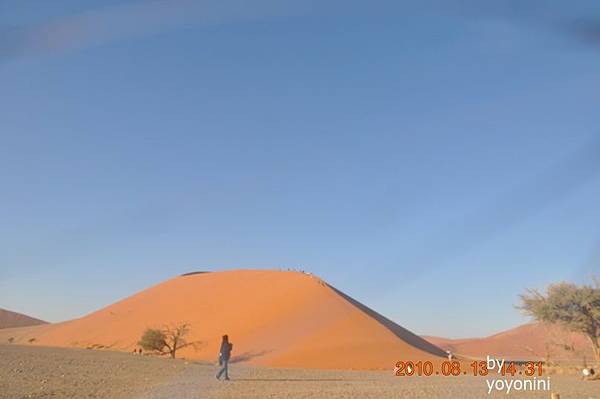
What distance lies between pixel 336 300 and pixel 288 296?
5.10 m

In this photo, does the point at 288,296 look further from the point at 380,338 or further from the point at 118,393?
the point at 118,393

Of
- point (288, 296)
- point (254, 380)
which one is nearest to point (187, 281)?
point (288, 296)

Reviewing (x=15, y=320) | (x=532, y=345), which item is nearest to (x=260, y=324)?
(x=532, y=345)

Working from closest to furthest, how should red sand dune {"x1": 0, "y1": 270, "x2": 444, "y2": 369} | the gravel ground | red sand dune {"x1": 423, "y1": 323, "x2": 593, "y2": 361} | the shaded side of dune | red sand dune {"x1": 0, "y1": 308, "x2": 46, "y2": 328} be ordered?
the gravel ground < red sand dune {"x1": 423, "y1": 323, "x2": 593, "y2": 361} < red sand dune {"x1": 0, "y1": 270, "x2": 444, "y2": 369} < the shaded side of dune < red sand dune {"x1": 0, "y1": 308, "x2": 46, "y2": 328}

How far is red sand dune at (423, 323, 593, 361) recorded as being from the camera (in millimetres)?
33500

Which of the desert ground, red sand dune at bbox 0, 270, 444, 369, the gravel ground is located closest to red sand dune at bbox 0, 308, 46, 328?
red sand dune at bbox 0, 270, 444, 369

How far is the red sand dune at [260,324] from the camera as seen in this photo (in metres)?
44.9

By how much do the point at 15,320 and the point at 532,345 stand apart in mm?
97019

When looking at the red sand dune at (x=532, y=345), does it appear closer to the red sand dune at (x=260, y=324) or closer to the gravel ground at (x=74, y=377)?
the red sand dune at (x=260, y=324)

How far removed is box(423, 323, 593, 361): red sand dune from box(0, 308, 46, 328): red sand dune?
8085cm

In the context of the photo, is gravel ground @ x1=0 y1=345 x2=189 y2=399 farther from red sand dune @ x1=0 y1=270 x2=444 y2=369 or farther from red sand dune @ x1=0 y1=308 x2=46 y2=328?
red sand dune @ x1=0 y1=308 x2=46 y2=328

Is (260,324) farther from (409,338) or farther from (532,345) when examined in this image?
(532,345)

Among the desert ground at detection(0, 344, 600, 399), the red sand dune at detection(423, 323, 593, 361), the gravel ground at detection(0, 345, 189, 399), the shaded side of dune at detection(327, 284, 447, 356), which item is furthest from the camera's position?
the shaded side of dune at detection(327, 284, 447, 356)

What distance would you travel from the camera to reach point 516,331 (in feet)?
366
